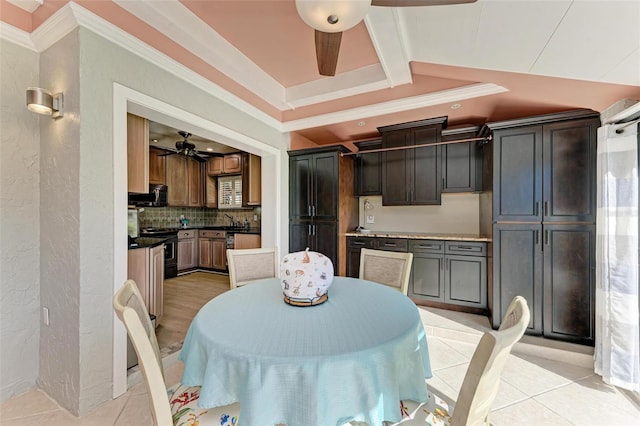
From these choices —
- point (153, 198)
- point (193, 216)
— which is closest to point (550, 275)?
point (153, 198)

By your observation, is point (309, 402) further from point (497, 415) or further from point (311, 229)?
point (311, 229)

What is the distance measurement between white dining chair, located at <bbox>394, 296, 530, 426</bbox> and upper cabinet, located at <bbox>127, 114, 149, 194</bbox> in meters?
2.63

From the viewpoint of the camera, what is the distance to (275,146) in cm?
357

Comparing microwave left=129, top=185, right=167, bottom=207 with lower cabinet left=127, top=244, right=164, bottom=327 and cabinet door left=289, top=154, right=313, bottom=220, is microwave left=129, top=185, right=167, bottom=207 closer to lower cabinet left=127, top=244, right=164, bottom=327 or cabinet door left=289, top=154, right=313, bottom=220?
lower cabinet left=127, top=244, right=164, bottom=327

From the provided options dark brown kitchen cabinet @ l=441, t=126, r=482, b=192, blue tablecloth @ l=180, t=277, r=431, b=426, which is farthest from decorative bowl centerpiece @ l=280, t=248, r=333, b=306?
dark brown kitchen cabinet @ l=441, t=126, r=482, b=192

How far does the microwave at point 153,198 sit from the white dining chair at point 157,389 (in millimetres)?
4004

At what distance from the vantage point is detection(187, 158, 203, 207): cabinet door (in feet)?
19.2

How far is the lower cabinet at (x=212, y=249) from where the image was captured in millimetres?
5523

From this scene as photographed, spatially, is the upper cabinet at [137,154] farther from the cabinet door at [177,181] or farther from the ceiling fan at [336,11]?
the cabinet door at [177,181]

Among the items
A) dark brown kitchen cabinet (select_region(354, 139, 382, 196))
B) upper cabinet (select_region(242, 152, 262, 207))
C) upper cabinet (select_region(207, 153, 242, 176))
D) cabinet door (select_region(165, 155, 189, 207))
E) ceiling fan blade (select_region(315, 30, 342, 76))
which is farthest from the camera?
upper cabinet (select_region(207, 153, 242, 176))

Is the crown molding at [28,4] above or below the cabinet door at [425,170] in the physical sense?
above

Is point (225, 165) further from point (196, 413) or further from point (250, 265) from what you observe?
point (196, 413)

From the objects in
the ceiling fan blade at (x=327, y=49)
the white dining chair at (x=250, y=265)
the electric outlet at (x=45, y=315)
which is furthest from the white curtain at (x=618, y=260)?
the electric outlet at (x=45, y=315)

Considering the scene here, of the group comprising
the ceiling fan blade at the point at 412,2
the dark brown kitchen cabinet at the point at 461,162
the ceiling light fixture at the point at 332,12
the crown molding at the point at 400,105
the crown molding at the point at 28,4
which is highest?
the crown molding at the point at 28,4
